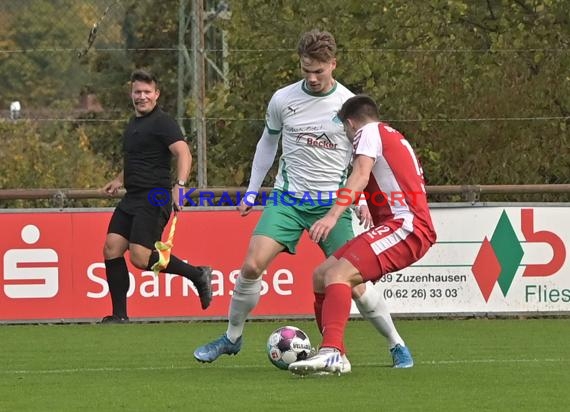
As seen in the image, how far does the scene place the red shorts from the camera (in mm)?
8734

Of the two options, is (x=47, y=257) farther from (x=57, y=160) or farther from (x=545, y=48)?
(x=57, y=160)

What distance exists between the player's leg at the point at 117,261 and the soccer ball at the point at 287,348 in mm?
3465

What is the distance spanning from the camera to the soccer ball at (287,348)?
30.7 feet

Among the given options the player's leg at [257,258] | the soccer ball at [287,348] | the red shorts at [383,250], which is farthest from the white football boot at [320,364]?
the player's leg at [257,258]

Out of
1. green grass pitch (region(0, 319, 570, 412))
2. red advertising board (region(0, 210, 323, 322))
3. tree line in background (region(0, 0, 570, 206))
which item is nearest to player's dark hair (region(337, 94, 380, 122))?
green grass pitch (region(0, 319, 570, 412))

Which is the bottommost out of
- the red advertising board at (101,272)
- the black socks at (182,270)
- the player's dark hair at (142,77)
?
the red advertising board at (101,272)

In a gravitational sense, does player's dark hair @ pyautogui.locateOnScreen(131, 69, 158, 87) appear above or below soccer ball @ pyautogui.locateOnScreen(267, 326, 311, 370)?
above

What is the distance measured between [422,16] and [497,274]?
6.31m

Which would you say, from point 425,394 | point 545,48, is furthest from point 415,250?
point 545,48

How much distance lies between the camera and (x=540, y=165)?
17.1 meters

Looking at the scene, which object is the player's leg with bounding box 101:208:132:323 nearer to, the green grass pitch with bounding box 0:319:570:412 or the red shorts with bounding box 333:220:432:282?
the green grass pitch with bounding box 0:319:570:412

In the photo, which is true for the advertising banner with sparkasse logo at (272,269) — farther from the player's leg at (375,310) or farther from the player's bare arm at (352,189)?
the player's bare arm at (352,189)

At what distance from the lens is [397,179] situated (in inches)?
348

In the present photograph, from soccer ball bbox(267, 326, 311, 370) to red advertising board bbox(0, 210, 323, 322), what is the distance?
5.10 m
